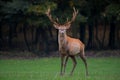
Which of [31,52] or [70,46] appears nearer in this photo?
[70,46]

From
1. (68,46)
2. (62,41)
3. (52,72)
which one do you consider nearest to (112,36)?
(52,72)

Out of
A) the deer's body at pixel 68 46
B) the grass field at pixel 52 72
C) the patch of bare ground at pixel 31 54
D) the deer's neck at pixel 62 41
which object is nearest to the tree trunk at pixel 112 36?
the patch of bare ground at pixel 31 54

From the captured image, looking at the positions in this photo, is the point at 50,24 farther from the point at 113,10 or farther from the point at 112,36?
the point at 112,36

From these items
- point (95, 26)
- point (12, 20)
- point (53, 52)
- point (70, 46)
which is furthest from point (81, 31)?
point (70, 46)

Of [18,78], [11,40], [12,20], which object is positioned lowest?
[11,40]

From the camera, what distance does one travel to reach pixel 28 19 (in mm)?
29766

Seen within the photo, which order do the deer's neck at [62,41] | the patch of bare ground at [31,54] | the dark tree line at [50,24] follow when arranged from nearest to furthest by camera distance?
the deer's neck at [62,41], the dark tree line at [50,24], the patch of bare ground at [31,54]

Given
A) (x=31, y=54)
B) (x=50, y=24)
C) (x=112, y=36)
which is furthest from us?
(x=112, y=36)

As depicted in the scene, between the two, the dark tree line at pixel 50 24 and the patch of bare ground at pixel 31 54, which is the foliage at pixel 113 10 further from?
the patch of bare ground at pixel 31 54

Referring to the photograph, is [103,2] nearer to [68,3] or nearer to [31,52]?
[68,3]

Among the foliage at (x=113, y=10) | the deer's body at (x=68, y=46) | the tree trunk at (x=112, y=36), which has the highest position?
the deer's body at (x=68, y=46)

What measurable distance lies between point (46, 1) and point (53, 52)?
4.66 meters

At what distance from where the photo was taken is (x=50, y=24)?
97.1 ft

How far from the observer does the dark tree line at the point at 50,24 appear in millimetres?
29062
